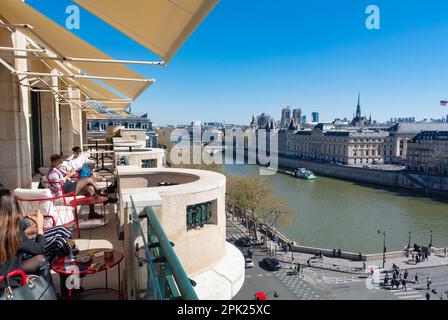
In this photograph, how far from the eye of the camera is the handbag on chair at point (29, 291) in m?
1.96

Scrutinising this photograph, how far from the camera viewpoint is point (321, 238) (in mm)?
28438

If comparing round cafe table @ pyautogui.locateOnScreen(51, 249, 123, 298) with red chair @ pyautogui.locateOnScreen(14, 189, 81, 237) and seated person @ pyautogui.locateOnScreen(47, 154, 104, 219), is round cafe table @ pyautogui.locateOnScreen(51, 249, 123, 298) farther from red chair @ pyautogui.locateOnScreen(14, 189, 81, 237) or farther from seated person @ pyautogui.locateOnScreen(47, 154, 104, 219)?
seated person @ pyautogui.locateOnScreen(47, 154, 104, 219)

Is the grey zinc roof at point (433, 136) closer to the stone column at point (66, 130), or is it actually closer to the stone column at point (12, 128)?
the stone column at point (66, 130)

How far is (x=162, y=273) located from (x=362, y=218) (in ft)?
113

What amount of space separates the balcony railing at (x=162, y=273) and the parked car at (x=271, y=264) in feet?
74.1

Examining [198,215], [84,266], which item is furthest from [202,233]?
[84,266]

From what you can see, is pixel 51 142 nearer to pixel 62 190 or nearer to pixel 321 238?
pixel 62 190

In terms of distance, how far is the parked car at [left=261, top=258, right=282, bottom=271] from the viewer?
78.4ft

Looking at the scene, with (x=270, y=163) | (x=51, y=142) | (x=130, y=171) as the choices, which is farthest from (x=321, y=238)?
(x=270, y=163)

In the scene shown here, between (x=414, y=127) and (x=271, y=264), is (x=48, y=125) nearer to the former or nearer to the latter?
(x=271, y=264)

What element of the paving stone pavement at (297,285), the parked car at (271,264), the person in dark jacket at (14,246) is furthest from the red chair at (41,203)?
the parked car at (271,264)

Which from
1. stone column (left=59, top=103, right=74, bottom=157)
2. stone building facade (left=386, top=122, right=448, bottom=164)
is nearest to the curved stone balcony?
stone column (left=59, top=103, right=74, bottom=157)

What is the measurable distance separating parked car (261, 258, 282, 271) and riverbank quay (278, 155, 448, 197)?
32.5 m

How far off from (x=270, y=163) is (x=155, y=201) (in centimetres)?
7993
